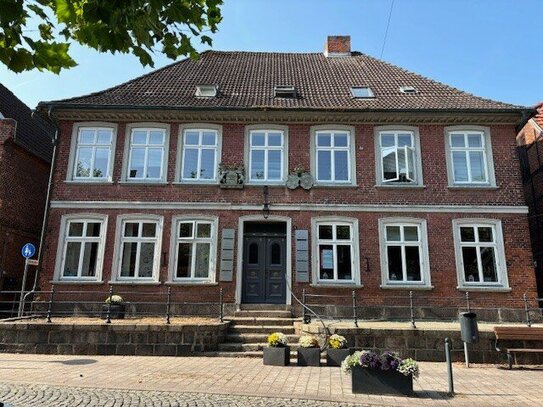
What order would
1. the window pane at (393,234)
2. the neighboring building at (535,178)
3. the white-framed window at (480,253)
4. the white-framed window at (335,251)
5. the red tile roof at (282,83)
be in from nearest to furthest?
1. the white-framed window at (480,253)
2. the white-framed window at (335,251)
3. the window pane at (393,234)
4. the red tile roof at (282,83)
5. the neighboring building at (535,178)

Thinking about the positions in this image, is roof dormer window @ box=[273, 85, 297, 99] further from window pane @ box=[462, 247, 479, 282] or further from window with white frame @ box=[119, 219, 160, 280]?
window pane @ box=[462, 247, 479, 282]

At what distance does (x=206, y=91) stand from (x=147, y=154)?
130 inches

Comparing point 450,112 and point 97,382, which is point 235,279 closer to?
point 97,382

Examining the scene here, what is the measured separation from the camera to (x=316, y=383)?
7352 millimetres

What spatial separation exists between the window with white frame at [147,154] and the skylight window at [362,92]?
704 cm

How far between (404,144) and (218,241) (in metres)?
7.02

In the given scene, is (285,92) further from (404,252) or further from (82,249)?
(82,249)

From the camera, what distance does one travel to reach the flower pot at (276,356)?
894 cm

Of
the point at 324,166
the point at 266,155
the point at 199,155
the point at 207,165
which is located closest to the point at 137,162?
the point at 199,155

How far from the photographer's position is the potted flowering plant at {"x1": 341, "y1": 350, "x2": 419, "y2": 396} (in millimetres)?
6707

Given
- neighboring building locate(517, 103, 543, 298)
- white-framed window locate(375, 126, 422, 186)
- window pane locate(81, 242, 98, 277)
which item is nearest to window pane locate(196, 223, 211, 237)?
window pane locate(81, 242, 98, 277)

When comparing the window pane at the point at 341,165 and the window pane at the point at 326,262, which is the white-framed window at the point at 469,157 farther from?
the window pane at the point at 326,262

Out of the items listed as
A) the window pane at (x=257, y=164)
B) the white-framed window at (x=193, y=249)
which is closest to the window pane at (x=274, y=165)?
the window pane at (x=257, y=164)

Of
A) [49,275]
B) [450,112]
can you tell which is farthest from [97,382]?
[450,112]
